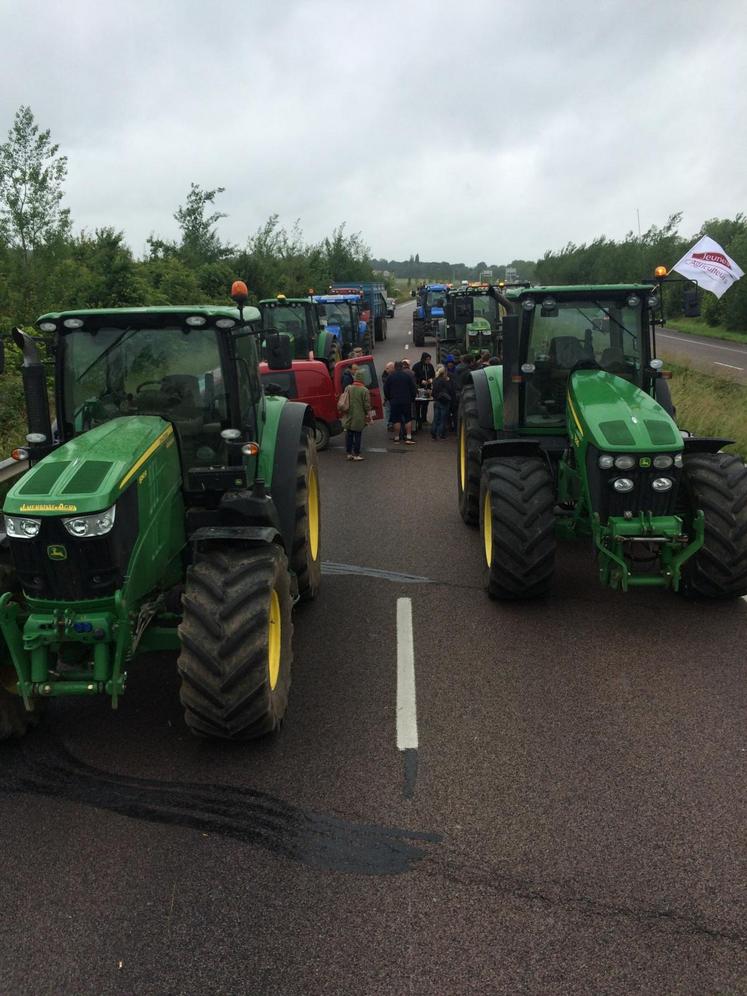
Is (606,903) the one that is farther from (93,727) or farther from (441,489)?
(441,489)

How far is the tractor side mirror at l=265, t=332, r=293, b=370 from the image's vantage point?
5980 millimetres

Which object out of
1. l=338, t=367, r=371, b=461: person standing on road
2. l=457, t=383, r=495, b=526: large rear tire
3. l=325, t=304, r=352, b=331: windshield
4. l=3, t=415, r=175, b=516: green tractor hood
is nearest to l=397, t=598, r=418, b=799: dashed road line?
l=3, t=415, r=175, b=516: green tractor hood

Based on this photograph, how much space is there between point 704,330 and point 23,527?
44.6m

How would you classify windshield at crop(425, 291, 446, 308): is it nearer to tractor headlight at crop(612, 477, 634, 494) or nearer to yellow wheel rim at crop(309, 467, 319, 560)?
yellow wheel rim at crop(309, 467, 319, 560)

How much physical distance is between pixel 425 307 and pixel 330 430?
77.2 feet

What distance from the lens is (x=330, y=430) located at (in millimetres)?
14039

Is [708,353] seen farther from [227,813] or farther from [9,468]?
[227,813]

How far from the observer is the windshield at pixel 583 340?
7.52 m

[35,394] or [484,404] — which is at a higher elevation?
[35,394]

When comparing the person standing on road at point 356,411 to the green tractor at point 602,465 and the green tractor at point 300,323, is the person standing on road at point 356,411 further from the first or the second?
the green tractor at point 602,465

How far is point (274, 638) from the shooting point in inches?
193

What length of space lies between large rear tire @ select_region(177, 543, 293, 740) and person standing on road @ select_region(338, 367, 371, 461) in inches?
336

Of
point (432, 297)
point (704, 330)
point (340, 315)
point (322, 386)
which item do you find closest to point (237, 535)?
point (322, 386)

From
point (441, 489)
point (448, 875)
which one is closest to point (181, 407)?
point (448, 875)
